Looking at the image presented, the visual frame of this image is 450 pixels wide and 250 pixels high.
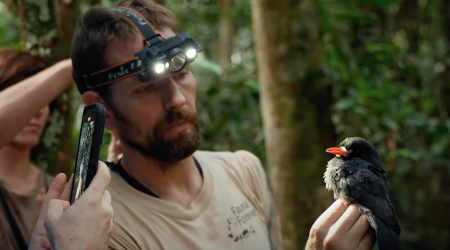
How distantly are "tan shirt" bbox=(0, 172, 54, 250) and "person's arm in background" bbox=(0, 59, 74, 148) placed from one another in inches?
17.5

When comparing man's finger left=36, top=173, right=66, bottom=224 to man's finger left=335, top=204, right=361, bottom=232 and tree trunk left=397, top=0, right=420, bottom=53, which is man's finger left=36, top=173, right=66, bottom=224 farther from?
tree trunk left=397, top=0, right=420, bottom=53

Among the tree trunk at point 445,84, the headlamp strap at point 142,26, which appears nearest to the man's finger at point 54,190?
the headlamp strap at point 142,26

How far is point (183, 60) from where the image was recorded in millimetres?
1686

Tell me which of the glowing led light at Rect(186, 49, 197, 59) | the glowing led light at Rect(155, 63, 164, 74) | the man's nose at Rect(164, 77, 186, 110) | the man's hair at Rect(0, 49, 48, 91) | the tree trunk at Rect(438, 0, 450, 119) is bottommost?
the tree trunk at Rect(438, 0, 450, 119)

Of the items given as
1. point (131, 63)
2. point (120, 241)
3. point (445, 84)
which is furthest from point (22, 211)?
point (445, 84)

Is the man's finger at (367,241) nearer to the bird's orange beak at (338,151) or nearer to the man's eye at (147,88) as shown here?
the bird's orange beak at (338,151)

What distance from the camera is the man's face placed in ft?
5.30

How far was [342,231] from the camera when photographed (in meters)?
1.27

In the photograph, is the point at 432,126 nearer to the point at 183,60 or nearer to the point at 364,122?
the point at 364,122

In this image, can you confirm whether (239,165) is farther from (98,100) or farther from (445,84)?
(445,84)

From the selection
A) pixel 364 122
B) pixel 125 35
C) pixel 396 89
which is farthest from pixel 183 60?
pixel 396 89

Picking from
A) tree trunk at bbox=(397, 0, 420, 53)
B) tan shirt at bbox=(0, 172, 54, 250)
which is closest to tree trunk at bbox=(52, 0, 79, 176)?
tan shirt at bbox=(0, 172, 54, 250)

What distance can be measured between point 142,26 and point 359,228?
1003mm

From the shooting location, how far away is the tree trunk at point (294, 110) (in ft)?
7.99
